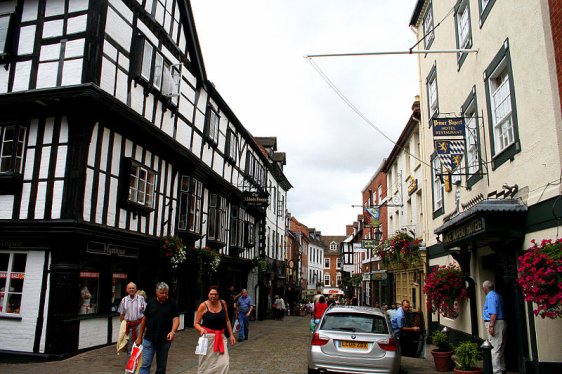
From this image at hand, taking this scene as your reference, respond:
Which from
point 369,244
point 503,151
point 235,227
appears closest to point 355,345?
point 503,151

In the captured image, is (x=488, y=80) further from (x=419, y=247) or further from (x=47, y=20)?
(x=47, y=20)

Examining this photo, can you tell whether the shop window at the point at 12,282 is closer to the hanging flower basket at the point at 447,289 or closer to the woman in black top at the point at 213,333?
the woman in black top at the point at 213,333

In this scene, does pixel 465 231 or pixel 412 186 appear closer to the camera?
pixel 465 231

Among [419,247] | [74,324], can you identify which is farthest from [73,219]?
[419,247]

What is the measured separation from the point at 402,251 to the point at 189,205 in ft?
27.5

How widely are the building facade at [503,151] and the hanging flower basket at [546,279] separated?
1.03 m

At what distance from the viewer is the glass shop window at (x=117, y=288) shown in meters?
13.1

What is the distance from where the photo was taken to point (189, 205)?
17312 millimetres

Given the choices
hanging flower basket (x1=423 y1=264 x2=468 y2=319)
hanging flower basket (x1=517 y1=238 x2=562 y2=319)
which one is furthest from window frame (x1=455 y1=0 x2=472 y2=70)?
hanging flower basket (x1=517 y1=238 x2=562 y2=319)

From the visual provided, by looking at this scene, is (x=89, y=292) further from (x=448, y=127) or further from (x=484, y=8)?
(x=484, y=8)

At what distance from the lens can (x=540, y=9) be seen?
25.9ft

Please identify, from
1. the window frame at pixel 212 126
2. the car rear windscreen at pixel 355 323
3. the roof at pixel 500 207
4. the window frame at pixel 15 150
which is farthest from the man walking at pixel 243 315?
the roof at pixel 500 207

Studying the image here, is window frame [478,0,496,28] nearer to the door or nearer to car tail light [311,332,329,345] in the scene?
the door

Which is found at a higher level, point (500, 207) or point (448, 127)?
point (448, 127)
